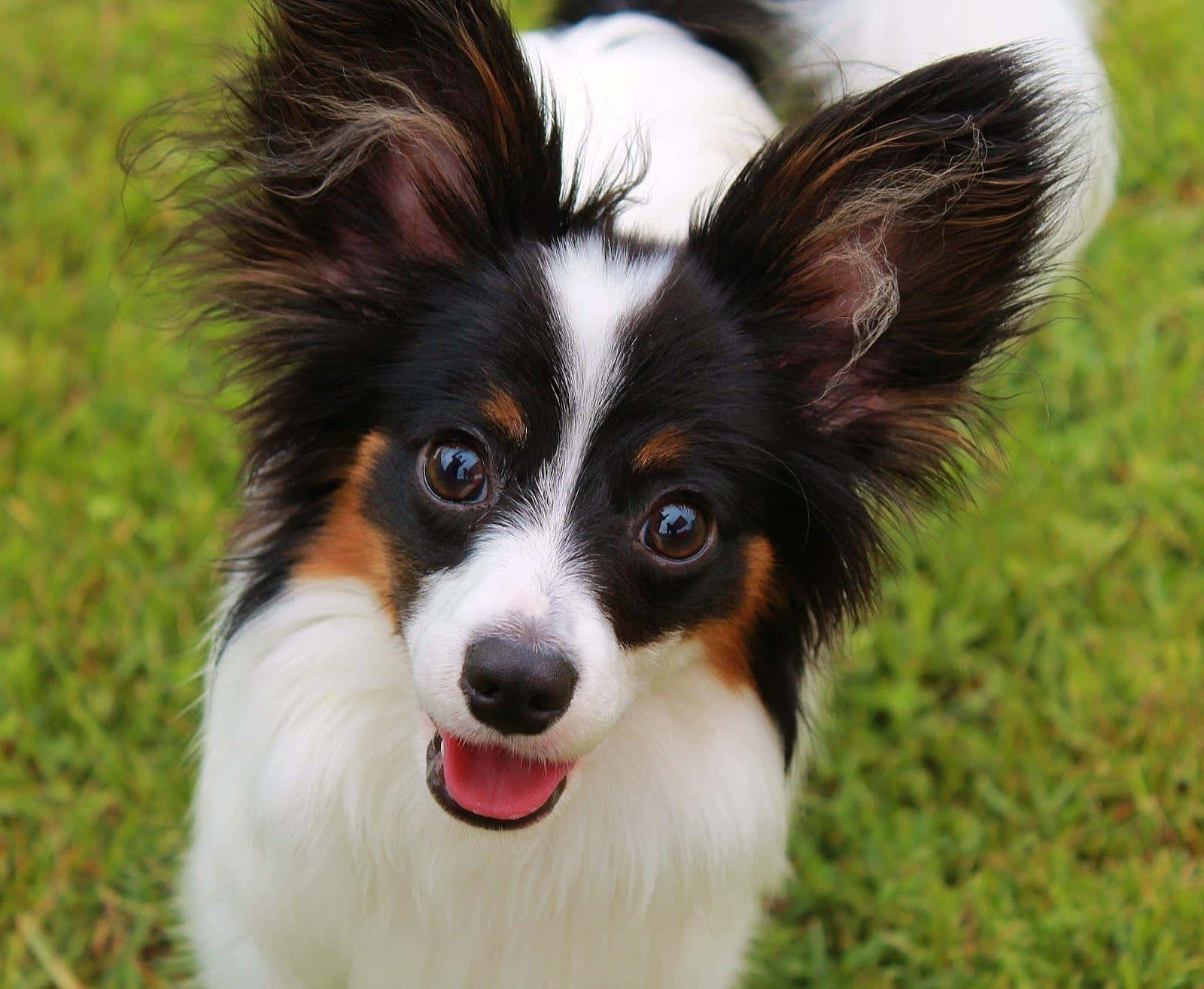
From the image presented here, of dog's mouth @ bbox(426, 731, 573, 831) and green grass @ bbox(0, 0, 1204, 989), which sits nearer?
dog's mouth @ bbox(426, 731, 573, 831)

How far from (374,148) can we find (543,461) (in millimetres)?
692

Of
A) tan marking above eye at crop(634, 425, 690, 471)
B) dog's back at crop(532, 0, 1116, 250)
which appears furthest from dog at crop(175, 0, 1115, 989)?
dog's back at crop(532, 0, 1116, 250)

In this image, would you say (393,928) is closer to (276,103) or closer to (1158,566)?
(276,103)

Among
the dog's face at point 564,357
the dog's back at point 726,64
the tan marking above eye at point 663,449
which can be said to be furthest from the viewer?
the dog's back at point 726,64

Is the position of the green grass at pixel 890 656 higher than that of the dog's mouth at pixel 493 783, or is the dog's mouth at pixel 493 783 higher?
the dog's mouth at pixel 493 783

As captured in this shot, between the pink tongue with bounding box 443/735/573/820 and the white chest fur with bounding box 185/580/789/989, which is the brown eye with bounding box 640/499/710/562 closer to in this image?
the white chest fur with bounding box 185/580/789/989

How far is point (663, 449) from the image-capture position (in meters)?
2.44

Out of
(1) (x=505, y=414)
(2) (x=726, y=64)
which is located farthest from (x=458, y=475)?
(2) (x=726, y=64)

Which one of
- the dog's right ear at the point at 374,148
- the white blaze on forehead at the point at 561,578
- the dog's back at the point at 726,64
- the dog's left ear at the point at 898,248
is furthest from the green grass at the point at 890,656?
the white blaze on forehead at the point at 561,578

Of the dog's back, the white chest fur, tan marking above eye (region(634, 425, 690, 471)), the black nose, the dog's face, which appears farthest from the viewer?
the dog's back

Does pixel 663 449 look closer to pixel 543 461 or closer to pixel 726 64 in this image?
pixel 543 461

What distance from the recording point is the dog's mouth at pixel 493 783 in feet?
8.02

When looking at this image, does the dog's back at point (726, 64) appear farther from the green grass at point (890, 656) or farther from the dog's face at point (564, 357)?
the green grass at point (890, 656)

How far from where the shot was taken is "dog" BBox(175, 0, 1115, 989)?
236 centimetres
